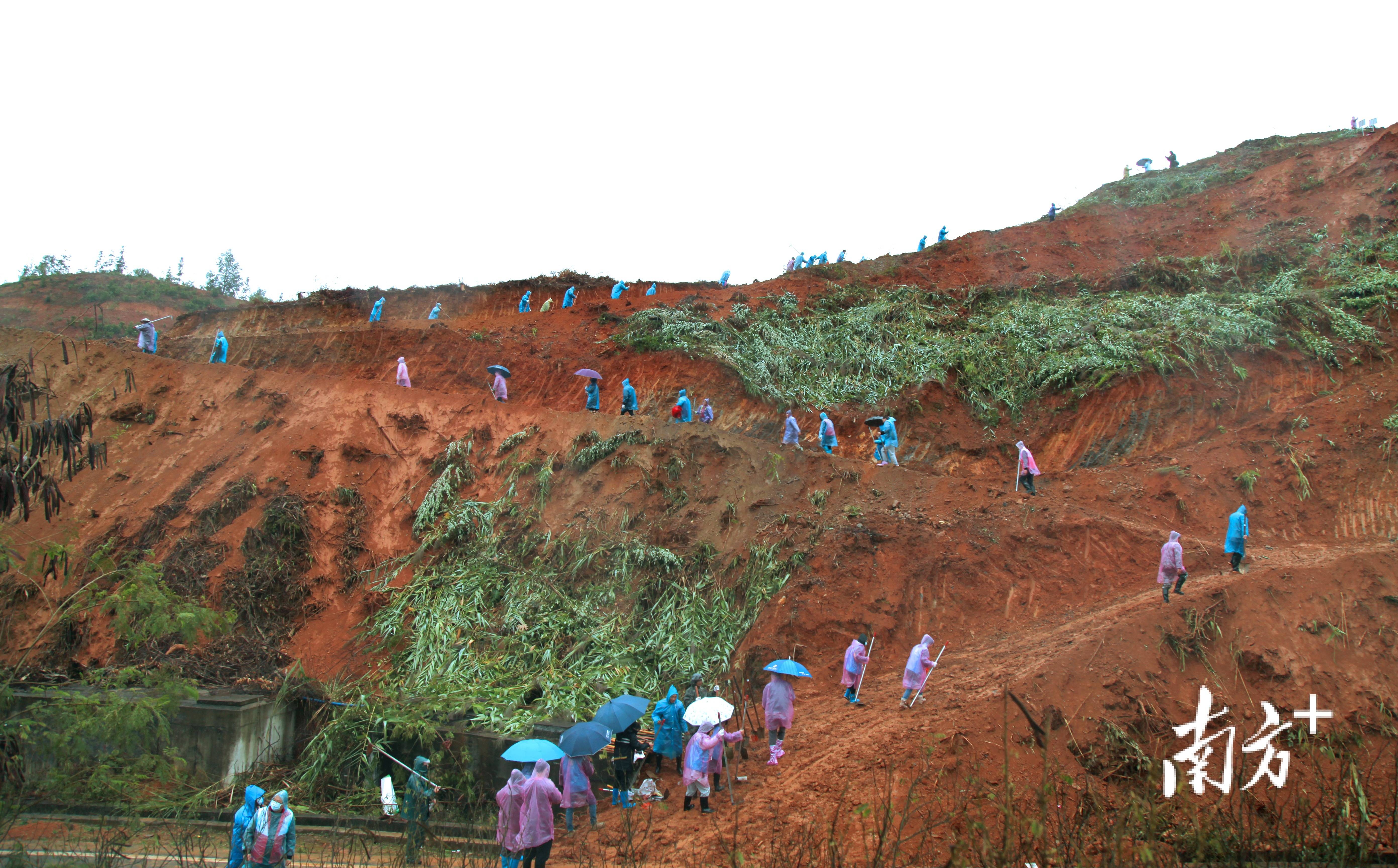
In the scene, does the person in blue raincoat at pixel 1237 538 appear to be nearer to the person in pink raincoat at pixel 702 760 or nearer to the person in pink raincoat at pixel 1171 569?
the person in pink raincoat at pixel 1171 569

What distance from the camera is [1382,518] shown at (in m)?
11.1

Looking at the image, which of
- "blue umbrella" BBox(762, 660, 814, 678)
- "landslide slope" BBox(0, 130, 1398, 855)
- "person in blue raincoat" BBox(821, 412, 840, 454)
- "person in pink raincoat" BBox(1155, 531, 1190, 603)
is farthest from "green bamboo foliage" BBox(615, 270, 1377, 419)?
"blue umbrella" BBox(762, 660, 814, 678)

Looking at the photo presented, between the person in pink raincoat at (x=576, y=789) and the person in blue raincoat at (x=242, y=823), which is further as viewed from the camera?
the person in pink raincoat at (x=576, y=789)

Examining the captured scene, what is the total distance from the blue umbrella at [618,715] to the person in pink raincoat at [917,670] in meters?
2.80

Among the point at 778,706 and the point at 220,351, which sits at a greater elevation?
the point at 220,351

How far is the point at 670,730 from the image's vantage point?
27.8 feet

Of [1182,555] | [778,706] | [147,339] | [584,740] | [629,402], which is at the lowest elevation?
[584,740]

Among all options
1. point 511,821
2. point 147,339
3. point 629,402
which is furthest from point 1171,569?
point 147,339

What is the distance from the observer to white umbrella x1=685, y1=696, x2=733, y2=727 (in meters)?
7.30

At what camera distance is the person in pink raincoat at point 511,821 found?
6.24 m

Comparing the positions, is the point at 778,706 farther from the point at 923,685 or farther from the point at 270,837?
the point at 270,837

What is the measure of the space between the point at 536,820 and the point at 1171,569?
7570 mm

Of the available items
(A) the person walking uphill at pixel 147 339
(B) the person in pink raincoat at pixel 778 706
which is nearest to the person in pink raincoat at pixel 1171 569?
(B) the person in pink raincoat at pixel 778 706

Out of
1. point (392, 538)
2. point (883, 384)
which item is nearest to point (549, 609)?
point (392, 538)
